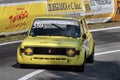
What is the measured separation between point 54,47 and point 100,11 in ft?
55.3

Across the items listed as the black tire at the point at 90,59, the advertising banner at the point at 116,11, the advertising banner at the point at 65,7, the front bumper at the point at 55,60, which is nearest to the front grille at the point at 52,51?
the front bumper at the point at 55,60

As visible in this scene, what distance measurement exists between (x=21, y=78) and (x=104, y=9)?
1828 centimetres

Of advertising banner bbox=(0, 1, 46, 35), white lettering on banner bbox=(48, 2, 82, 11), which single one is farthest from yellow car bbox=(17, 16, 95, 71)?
white lettering on banner bbox=(48, 2, 82, 11)

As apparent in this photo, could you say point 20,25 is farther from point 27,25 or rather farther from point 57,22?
point 57,22

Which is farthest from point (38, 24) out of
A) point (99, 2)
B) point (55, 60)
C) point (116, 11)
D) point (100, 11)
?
point (116, 11)

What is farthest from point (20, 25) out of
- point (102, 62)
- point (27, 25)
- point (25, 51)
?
point (25, 51)

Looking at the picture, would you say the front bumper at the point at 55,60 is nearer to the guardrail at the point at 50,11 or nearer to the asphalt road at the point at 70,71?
the asphalt road at the point at 70,71

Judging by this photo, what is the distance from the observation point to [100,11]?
31.4m

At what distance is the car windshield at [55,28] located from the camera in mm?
16000

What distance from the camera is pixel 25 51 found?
15031 millimetres

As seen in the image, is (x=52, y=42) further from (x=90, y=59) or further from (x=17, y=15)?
(x=17, y=15)

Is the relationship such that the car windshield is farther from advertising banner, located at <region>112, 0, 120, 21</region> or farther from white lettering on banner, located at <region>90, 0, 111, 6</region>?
advertising banner, located at <region>112, 0, 120, 21</region>

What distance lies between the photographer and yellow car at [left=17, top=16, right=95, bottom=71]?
1489cm

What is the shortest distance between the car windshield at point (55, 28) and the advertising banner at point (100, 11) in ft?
46.5
